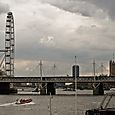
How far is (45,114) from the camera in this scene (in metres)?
101

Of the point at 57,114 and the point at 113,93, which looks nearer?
the point at 113,93

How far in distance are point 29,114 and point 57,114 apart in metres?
6.71

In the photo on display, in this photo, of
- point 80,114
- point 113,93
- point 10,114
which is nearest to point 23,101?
point 10,114

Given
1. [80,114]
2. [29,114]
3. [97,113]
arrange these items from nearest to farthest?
[97,113] < [80,114] < [29,114]

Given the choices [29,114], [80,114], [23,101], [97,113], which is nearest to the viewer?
[97,113]

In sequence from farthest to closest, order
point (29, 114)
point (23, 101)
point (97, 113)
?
1. point (23, 101)
2. point (29, 114)
3. point (97, 113)

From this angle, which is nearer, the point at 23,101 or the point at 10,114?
the point at 10,114

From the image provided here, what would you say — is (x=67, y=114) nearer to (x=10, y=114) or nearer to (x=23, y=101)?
(x=10, y=114)

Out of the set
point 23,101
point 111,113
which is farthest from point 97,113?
point 23,101

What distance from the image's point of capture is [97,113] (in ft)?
137

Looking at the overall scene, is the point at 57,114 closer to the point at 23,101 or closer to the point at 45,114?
the point at 45,114

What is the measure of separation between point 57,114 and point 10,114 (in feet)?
39.1

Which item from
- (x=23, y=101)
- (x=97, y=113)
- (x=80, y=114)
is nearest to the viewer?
(x=97, y=113)

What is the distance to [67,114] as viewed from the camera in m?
100
